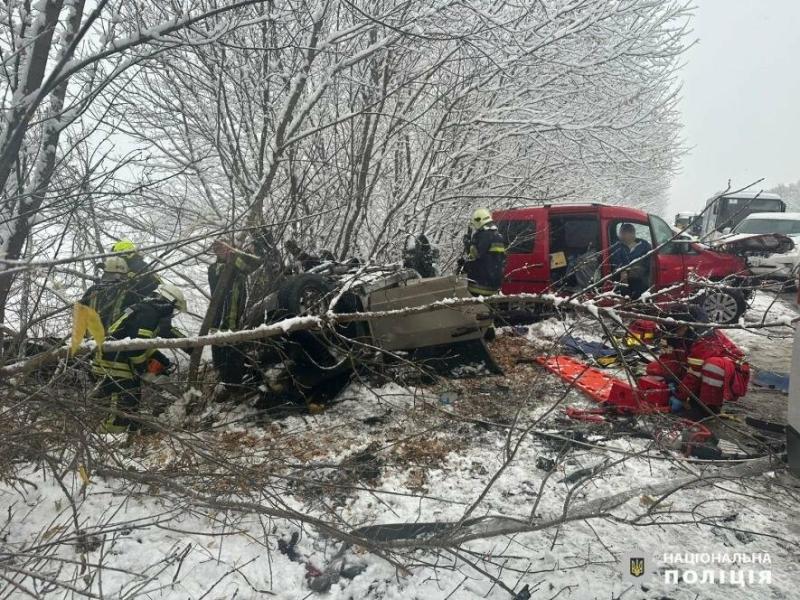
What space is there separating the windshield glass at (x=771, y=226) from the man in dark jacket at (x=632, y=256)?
7988 mm

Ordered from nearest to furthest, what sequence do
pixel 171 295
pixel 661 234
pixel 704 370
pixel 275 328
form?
pixel 275 328 < pixel 704 370 < pixel 171 295 < pixel 661 234

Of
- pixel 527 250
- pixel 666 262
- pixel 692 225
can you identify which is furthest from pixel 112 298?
pixel 666 262

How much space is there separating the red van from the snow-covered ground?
366 centimetres

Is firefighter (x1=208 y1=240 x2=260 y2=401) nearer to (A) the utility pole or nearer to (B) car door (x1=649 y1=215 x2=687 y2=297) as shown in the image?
(A) the utility pole

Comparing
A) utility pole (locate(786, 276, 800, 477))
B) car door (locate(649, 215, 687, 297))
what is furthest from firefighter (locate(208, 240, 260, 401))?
car door (locate(649, 215, 687, 297))

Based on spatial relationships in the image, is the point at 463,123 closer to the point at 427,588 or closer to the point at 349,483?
the point at 349,483

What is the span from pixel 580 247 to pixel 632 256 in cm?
86

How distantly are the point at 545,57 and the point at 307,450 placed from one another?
682cm

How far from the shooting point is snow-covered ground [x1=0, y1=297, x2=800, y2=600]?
2.39 meters

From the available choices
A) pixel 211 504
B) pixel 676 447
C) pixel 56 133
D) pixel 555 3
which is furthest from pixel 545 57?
pixel 211 504

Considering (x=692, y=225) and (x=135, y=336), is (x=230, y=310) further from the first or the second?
(x=692, y=225)

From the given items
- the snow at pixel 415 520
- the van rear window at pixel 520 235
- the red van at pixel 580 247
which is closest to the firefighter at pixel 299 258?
the snow at pixel 415 520

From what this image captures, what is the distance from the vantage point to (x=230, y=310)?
4652 mm

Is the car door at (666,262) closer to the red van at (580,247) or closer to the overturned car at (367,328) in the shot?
the red van at (580,247)
